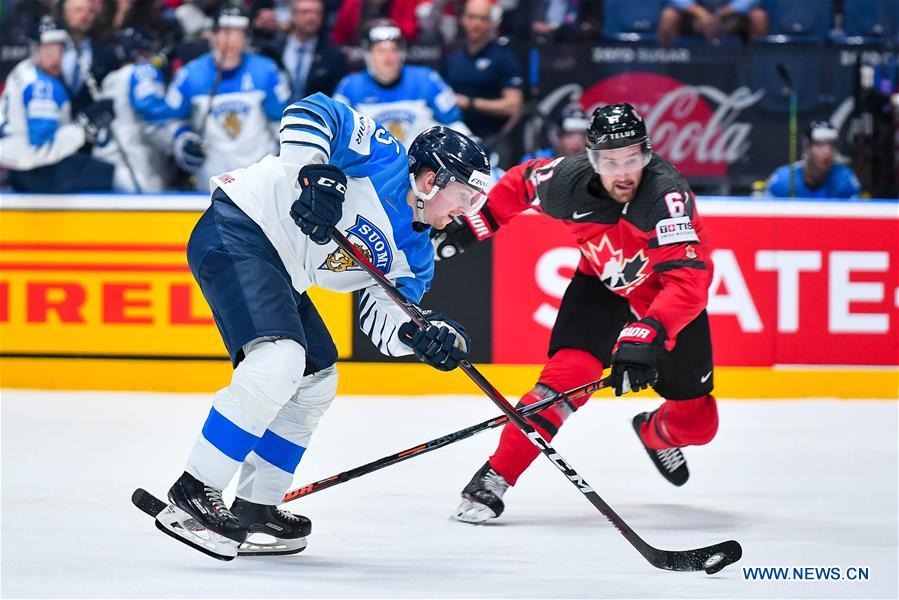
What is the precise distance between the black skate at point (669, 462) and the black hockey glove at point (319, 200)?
1.55m

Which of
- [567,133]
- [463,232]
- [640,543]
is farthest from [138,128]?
[640,543]

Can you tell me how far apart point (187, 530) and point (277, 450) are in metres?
0.40

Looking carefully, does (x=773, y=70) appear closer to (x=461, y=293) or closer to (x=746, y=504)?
(x=461, y=293)

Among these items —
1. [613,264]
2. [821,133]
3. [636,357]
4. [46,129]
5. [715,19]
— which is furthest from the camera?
[715,19]

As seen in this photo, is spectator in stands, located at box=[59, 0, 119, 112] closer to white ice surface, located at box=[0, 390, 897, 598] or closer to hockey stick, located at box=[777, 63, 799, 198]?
white ice surface, located at box=[0, 390, 897, 598]

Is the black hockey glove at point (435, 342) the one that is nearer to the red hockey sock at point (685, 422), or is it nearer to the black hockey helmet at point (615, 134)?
the black hockey helmet at point (615, 134)

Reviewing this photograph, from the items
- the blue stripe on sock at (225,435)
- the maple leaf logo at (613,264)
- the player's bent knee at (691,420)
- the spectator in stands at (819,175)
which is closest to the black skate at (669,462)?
the player's bent knee at (691,420)

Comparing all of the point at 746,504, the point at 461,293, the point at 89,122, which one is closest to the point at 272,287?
the point at 746,504

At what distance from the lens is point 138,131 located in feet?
21.2

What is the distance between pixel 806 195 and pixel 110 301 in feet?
10.5

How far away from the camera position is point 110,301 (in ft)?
19.4

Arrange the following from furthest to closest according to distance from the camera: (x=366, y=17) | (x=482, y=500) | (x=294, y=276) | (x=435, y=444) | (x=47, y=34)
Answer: (x=366, y=17)
(x=47, y=34)
(x=482, y=500)
(x=435, y=444)
(x=294, y=276)

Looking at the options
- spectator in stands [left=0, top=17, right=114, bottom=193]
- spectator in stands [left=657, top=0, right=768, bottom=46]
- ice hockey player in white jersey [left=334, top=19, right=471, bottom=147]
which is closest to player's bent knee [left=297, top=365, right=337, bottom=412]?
spectator in stands [left=0, top=17, right=114, bottom=193]

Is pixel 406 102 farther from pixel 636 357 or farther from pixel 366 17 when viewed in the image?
pixel 636 357
